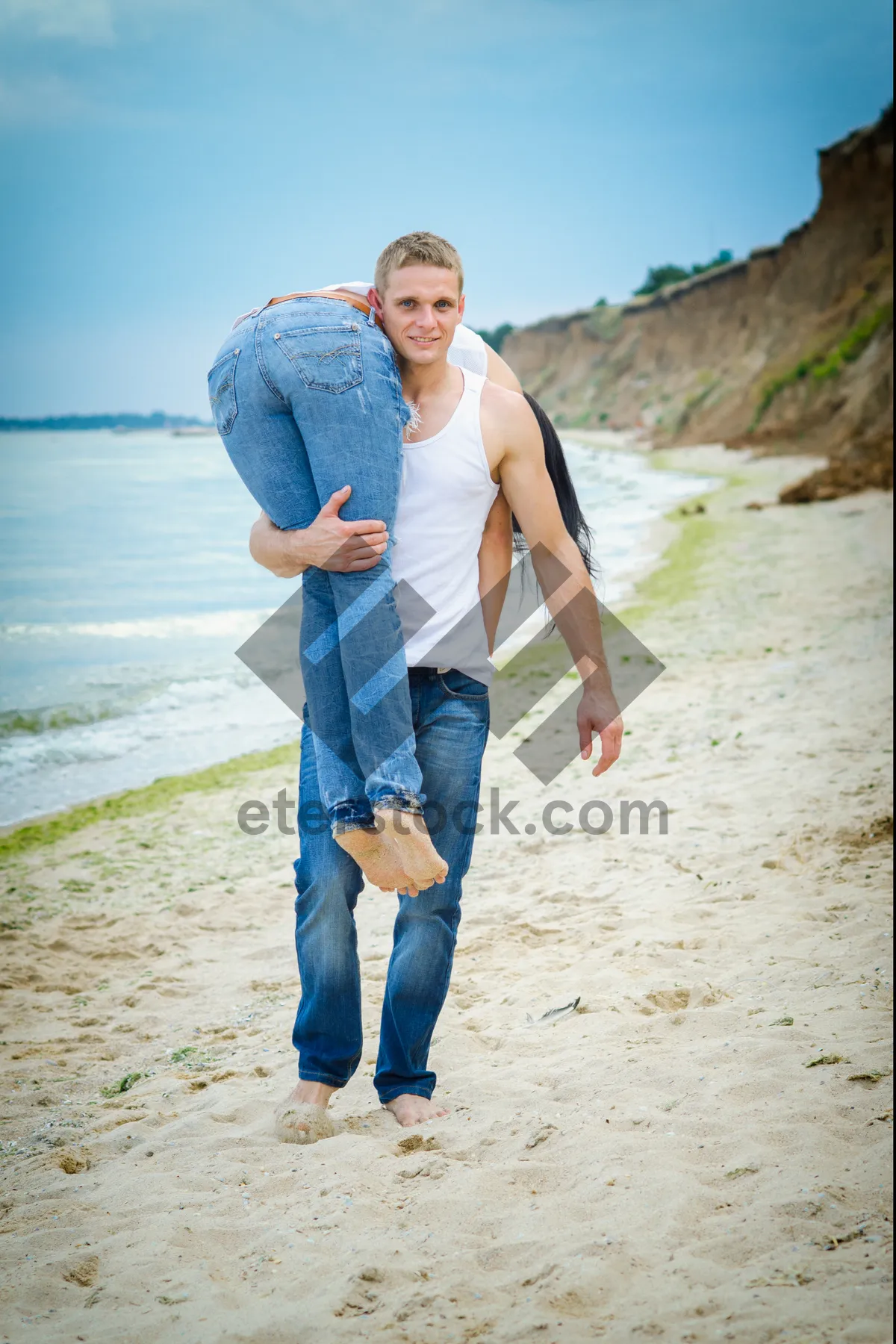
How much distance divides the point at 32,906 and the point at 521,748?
3.36m

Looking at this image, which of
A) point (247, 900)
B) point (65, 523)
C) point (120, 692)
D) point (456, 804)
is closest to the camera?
point (456, 804)

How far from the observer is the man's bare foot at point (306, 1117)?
9.67 ft

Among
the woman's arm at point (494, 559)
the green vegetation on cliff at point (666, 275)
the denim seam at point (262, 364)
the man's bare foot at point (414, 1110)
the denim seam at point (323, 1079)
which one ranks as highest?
the green vegetation on cliff at point (666, 275)

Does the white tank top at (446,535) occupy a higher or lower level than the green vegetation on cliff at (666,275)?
lower

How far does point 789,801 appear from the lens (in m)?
5.44

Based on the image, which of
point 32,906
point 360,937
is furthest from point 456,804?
point 32,906

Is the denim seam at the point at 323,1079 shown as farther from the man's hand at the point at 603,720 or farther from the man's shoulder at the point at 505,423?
the man's shoulder at the point at 505,423

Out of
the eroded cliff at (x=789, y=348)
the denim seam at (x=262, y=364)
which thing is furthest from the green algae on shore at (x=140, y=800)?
the eroded cliff at (x=789, y=348)

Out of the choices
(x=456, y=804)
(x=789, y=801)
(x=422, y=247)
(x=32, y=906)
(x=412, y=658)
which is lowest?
(x=32, y=906)

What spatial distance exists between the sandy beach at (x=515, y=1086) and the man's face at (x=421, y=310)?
6.92 ft

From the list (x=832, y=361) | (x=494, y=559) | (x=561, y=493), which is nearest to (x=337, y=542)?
(x=494, y=559)

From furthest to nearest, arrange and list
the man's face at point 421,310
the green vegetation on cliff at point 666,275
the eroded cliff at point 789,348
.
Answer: the green vegetation on cliff at point 666,275, the eroded cliff at point 789,348, the man's face at point 421,310

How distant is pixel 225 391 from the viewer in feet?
8.84

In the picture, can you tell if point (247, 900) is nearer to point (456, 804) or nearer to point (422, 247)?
point (456, 804)
